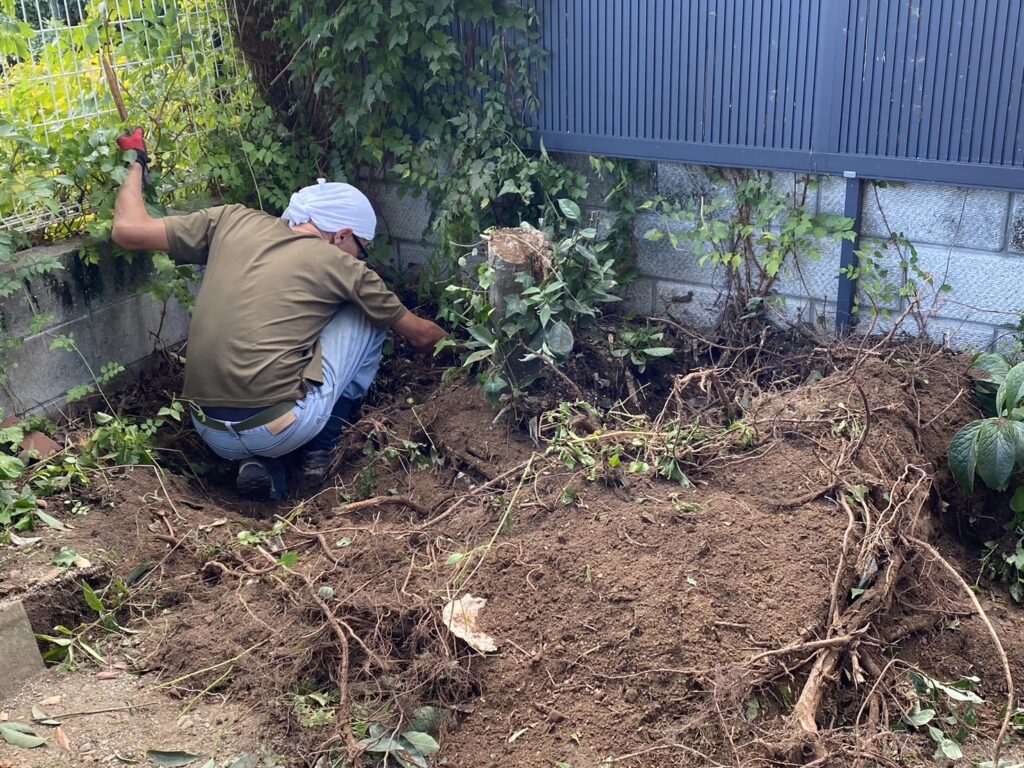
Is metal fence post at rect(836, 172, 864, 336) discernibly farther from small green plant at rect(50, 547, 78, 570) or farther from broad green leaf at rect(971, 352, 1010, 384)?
small green plant at rect(50, 547, 78, 570)

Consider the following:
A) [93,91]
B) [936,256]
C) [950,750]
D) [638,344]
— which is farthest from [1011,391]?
[93,91]

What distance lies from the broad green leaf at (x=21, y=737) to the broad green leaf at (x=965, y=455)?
3.13 metres

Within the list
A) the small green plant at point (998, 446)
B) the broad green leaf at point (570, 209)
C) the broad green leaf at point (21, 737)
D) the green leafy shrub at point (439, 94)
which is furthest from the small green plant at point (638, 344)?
the broad green leaf at point (21, 737)

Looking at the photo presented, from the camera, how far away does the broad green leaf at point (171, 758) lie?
2922mm

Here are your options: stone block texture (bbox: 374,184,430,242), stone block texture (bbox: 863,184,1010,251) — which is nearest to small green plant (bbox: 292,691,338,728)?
stone block texture (bbox: 863,184,1010,251)

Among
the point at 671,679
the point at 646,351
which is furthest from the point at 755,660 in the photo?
the point at 646,351

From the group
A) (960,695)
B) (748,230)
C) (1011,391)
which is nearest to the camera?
(960,695)

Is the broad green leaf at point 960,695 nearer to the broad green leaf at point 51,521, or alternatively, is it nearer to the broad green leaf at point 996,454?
the broad green leaf at point 996,454

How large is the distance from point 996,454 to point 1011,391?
291 millimetres

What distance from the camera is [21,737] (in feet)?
9.85

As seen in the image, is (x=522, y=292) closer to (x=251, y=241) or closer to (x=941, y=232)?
(x=251, y=241)

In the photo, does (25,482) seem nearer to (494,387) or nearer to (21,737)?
(21,737)

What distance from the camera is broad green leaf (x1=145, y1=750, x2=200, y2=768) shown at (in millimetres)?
2922

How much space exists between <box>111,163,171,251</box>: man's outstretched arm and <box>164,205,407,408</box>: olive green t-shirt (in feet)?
0.22
